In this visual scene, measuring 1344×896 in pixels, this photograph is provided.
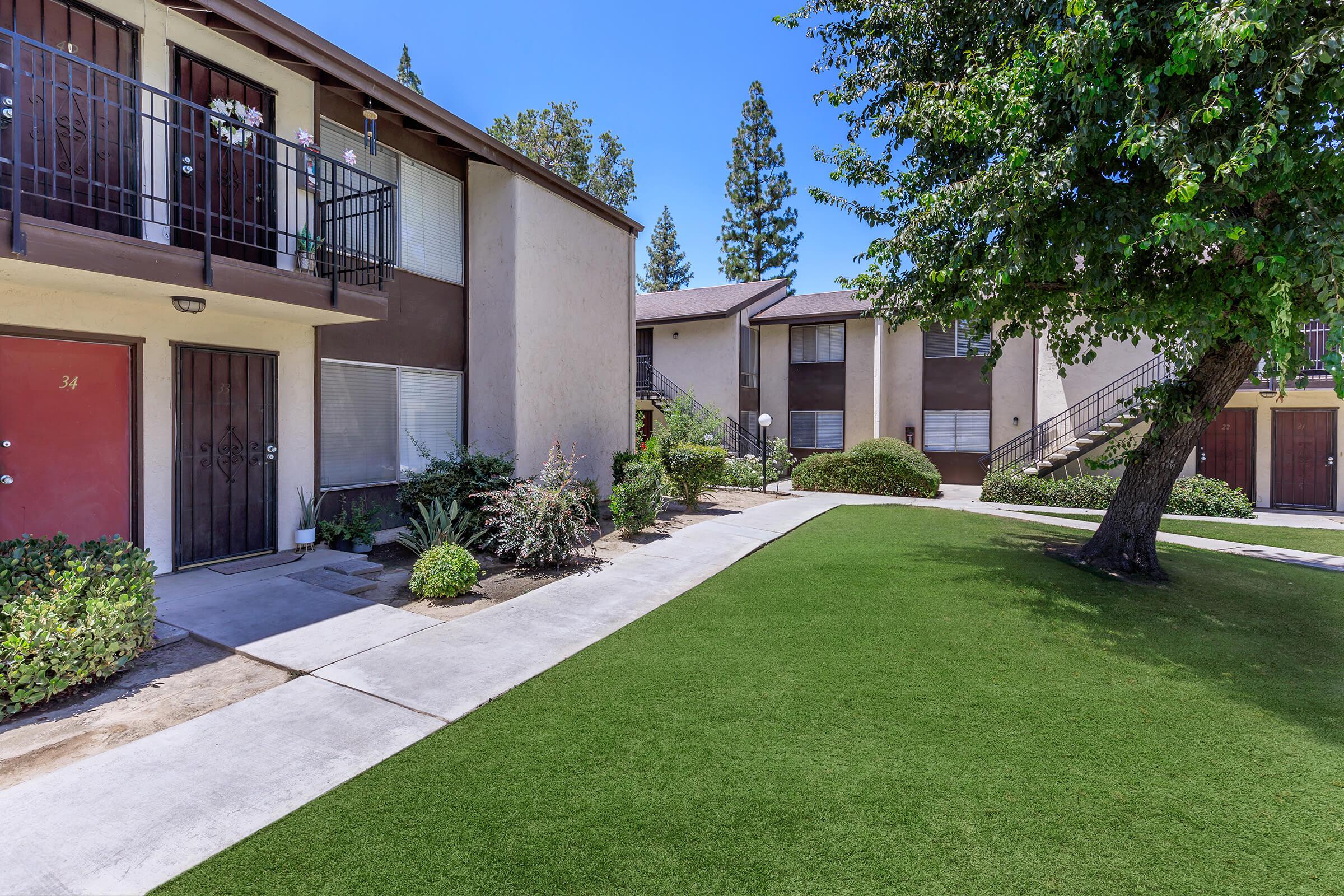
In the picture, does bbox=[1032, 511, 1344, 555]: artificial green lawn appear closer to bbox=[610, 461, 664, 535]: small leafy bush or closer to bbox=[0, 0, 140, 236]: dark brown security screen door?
bbox=[610, 461, 664, 535]: small leafy bush

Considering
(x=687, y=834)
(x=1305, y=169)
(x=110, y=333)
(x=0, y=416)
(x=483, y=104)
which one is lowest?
(x=687, y=834)

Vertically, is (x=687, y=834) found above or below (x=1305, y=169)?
below

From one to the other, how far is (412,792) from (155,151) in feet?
22.8

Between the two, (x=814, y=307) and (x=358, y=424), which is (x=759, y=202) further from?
(x=358, y=424)

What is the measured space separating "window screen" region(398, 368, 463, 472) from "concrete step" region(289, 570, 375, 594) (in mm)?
2358

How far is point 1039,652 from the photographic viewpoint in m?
5.32

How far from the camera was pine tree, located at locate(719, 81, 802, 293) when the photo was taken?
34.1 m

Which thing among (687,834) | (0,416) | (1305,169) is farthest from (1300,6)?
(0,416)

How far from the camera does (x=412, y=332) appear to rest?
9.21 metres

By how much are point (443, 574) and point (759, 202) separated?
3227 cm

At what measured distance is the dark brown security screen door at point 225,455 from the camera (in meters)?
6.76

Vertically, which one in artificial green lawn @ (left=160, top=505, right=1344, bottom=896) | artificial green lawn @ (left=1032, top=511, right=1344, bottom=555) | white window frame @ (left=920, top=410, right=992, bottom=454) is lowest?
artificial green lawn @ (left=160, top=505, right=1344, bottom=896)

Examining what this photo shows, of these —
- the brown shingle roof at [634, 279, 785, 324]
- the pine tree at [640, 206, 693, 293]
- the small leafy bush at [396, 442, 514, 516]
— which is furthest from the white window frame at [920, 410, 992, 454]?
the pine tree at [640, 206, 693, 293]

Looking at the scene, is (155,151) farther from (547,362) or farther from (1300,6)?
(1300,6)
